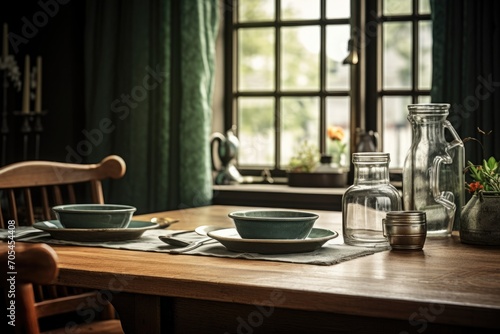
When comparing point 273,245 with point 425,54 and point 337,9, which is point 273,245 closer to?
point 425,54

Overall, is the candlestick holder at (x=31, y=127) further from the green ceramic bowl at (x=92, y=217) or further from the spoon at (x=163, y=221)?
the green ceramic bowl at (x=92, y=217)

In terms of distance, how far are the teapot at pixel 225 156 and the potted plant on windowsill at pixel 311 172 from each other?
274 millimetres

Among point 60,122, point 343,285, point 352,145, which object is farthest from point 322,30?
point 343,285

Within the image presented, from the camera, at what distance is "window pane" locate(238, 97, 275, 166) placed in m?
Answer: 3.77

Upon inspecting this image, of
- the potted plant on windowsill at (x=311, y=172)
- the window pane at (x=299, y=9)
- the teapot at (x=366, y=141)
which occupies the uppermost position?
the window pane at (x=299, y=9)

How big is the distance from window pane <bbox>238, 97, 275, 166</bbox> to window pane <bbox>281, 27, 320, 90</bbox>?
0.15 meters

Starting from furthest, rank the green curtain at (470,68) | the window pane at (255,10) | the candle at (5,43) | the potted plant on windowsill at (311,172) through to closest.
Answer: the window pane at (255,10)
the candle at (5,43)
the potted plant on windowsill at (311,172)
the green curtain at (470,68)

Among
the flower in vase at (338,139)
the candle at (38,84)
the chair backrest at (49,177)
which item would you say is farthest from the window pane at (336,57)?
the chair backrest at (49,177)

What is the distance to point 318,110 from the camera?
366cm

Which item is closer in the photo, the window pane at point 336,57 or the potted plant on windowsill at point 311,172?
the potted plant on windowsill at point 311,172

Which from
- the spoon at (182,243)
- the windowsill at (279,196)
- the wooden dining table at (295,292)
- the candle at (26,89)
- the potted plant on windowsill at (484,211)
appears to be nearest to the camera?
the wooden dining table at (295,292)

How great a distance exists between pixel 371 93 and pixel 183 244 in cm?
219

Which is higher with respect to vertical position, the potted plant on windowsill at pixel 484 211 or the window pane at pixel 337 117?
the window pane at pixel 337 117

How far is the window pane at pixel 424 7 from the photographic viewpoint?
340cm
